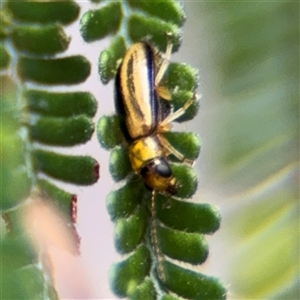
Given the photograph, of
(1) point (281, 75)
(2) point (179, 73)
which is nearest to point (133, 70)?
(2) point (179, 73)

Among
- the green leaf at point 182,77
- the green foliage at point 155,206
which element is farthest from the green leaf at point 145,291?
the green leaf at point 182,77

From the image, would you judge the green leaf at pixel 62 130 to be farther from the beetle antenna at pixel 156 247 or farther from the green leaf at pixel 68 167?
the beetle antenna at pixel 156 247

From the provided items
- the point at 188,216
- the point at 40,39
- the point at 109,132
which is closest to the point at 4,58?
the point at 40,39

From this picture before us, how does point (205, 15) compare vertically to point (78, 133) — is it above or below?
above

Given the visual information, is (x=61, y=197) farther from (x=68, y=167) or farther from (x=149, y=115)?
(x=149, y=115)

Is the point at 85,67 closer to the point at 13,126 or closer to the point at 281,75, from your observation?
the point at 13,126

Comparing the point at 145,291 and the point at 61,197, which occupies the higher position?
the point at 61,197

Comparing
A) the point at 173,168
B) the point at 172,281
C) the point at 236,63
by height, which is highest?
the point at 236,63
